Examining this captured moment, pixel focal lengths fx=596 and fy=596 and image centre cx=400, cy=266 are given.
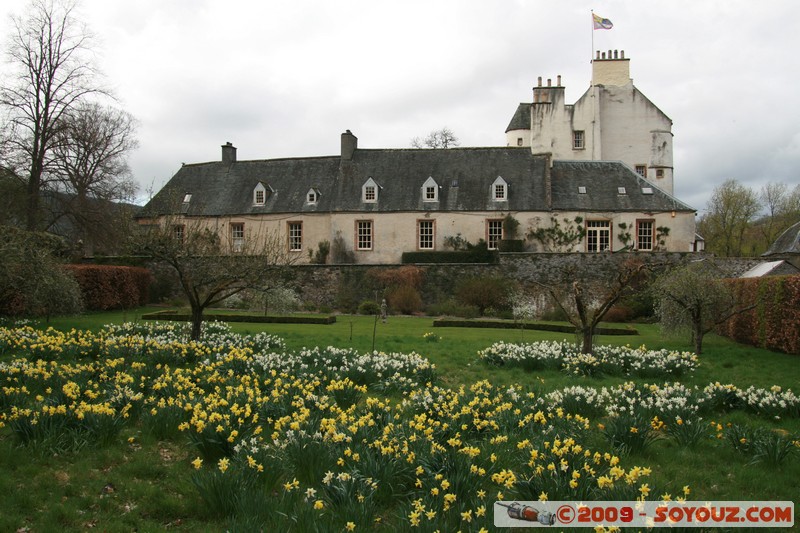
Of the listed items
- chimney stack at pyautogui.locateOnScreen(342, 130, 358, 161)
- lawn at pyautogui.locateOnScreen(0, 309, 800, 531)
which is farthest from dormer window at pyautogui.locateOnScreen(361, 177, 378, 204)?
lawn at pyautogui.locateOnScreen(0, 309, 800, 531)

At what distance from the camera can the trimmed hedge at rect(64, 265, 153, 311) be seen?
24.6 metres

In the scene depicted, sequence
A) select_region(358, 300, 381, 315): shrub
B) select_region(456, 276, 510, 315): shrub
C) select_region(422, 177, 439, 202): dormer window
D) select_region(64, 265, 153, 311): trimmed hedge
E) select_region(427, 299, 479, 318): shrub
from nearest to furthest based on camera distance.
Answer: select_region(64, 265, 153, 311): trimmed hedge → select_region(427, 299, 479, 318): shrub → select_region(358, 300, 381, 315): shrub → select_region(456, 276, 510, 315): shrub → select_region(422, 177, 439, 202): dormer window

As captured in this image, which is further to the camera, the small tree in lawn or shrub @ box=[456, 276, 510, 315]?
shrub @ box=[456, 276, 510, 315]

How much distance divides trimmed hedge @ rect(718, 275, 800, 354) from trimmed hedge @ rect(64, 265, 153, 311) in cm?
2296

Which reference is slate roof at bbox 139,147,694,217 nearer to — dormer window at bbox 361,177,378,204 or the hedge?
dormer window at bbox 361,177,378,204

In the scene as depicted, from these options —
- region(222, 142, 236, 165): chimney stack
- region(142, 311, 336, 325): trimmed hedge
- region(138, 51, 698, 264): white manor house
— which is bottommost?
region(142, 311, 336, 325): trimmed hedge

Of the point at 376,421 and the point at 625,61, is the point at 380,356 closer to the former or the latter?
the point at 376,421

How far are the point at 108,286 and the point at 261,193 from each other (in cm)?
1335

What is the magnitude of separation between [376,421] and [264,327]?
13.0 m

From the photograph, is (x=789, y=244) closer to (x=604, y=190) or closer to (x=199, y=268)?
(x=604, y=190)

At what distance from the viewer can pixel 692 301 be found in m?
15.0

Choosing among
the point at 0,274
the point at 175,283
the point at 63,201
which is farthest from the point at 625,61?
the point at 0,274

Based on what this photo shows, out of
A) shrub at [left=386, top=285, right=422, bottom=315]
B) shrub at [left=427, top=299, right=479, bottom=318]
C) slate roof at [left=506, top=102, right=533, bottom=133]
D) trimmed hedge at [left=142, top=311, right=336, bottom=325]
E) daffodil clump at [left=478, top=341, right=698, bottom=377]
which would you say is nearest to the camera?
daffodil clump at [left=478, top=341, right=698, bottom=377]

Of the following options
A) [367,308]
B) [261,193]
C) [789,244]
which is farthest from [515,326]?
[261,193]
